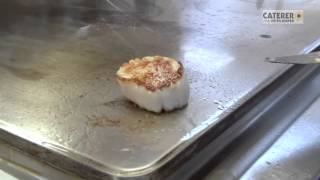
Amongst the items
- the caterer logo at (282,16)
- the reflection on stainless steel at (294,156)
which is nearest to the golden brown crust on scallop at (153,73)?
the reflection on stainless steel at (294,156)

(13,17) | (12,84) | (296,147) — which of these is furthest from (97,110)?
(13,17)

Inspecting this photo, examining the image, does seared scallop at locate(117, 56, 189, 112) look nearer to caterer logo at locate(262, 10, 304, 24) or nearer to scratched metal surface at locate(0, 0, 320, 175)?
scratched metal surface at locate(0, 0, 320, 175)

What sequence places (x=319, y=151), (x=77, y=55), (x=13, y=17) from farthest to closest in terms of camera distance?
(x=13, y=17) < (x=77, y=55) < (x=319, y=151)

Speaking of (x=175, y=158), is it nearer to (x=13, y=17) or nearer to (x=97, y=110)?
(x=97, y=110)

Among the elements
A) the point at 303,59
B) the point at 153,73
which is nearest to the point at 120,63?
the point at 153,73

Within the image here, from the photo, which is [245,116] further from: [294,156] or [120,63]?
[120,63]

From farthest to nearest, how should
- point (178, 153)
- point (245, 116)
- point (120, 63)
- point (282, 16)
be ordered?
point (282, 16), point (120, 63), point (245, 116), point (178, 153)
